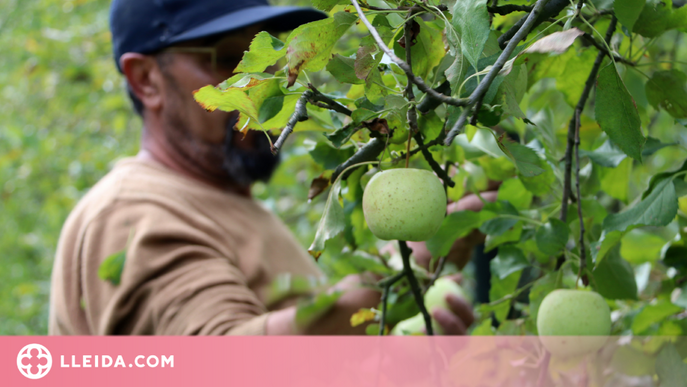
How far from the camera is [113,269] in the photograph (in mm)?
1139

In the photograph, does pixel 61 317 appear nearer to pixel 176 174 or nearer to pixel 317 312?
pixel 176 174

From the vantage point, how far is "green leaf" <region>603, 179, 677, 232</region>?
1.49 feet

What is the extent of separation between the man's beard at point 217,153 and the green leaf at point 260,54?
1.10 m

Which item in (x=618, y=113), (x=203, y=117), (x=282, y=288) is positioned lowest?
(x=282, y=288)

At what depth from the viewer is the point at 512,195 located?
2.18ft

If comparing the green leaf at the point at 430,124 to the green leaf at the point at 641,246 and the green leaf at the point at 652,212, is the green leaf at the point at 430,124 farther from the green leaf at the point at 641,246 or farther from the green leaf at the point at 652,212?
the green leaf at the point at 641,246

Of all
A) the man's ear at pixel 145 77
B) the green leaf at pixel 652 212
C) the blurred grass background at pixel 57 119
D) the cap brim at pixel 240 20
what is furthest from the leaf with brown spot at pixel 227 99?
the blurred grass background at pixel 57 119

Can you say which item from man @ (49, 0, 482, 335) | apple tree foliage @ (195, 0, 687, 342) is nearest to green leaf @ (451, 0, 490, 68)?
apple tree foliage @ (195, 0, 687, 342)

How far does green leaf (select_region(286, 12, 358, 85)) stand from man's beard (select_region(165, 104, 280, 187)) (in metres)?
1.12

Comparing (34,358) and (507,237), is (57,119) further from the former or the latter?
(507,237)

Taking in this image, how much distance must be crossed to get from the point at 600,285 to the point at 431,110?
28 centimetres

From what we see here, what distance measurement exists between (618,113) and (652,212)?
10 cm

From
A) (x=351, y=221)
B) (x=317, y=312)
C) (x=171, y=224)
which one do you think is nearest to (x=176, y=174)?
(x=171, y=224)

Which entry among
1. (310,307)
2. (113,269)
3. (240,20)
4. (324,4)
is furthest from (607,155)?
(240,20)
